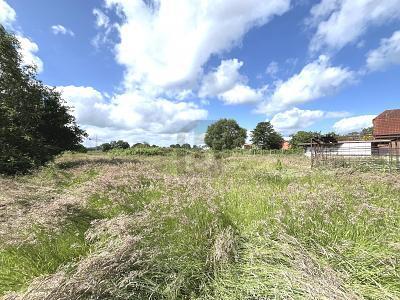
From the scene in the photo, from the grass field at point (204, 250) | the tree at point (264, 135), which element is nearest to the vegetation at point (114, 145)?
the tree at point (264, 135)

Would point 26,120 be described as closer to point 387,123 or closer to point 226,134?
point 387,123

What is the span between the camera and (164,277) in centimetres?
288

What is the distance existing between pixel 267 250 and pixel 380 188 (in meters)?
3.89

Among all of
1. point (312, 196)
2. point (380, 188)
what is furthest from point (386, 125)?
point (312, 196)

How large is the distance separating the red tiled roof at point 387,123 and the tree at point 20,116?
36.7 meters

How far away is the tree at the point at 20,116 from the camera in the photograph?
1483 centimetres

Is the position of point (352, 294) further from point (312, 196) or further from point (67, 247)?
point (67, 247)

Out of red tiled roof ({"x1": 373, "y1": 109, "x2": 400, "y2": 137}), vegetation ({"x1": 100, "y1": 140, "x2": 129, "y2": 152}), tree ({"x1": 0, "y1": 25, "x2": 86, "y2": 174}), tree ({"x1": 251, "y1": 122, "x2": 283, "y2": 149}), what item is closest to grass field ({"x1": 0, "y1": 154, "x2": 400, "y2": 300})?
tree ({"x1": 0, "y1": 25, "x2": 86, "y2": 174})

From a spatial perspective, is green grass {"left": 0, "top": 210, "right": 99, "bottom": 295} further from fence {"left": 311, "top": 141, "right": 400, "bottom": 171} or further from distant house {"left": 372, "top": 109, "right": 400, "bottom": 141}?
distant house {"left": 372, "top": 109, "right": 400, "bottom": 141}

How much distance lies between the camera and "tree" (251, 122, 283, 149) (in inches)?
2741

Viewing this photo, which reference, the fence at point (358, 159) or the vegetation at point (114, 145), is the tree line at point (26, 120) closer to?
the fence at point (358, 159)

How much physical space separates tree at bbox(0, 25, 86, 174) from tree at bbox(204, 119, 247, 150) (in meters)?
62.4

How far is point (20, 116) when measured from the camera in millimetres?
16766

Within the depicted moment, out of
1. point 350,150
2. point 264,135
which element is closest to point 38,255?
point 350,150
